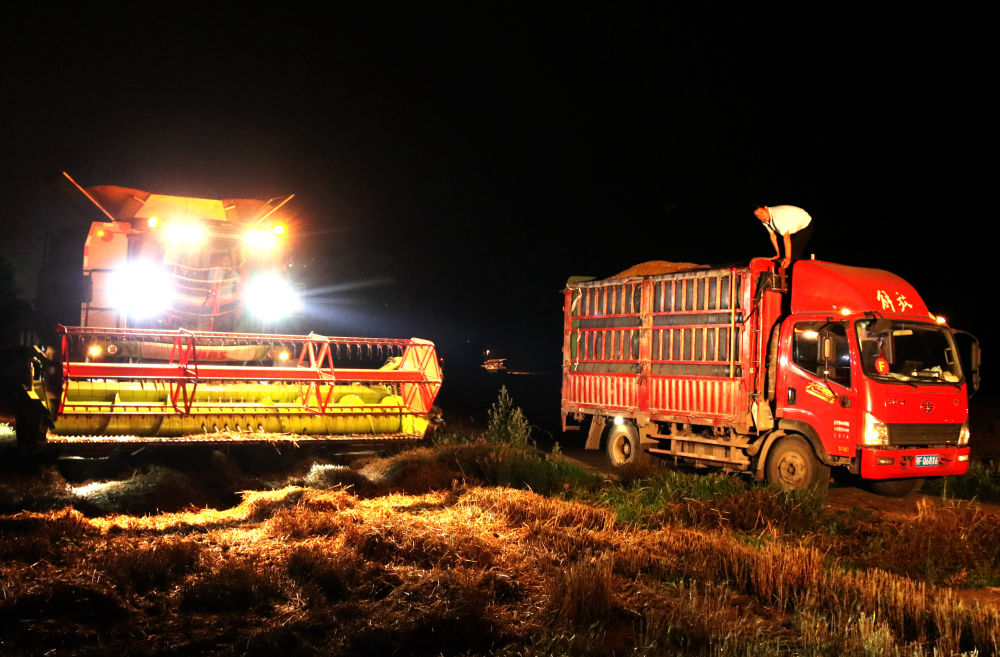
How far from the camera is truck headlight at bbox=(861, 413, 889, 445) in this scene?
970 cm

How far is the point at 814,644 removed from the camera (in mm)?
4715

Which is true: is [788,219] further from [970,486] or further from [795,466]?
[970,486]

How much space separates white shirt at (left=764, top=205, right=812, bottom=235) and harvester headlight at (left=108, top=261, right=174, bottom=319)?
357 inches

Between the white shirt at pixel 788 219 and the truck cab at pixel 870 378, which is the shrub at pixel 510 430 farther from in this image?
the white shirt at pixel 788 219

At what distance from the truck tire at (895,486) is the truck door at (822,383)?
1.55 m

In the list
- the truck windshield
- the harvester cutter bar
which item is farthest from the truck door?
the harvester cutter bar

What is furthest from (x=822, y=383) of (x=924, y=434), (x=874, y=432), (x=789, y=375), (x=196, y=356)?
(x=196, y=356)

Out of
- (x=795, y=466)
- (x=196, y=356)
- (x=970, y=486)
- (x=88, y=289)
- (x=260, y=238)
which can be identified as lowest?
(x=970, y=486)

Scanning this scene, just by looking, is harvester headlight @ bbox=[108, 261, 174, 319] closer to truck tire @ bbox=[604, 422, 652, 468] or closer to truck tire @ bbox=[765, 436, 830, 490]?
truck tire @ bbox=[604, 422, 652, 468]

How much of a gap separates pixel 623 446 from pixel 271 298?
6315 millimetres

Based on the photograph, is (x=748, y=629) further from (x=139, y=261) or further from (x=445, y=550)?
(x=139, y=261)

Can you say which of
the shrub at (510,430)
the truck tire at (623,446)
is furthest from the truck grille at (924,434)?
the shrub at (510,430)

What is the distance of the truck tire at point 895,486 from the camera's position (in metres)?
11.0

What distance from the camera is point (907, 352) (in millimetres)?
10695
